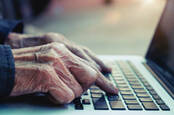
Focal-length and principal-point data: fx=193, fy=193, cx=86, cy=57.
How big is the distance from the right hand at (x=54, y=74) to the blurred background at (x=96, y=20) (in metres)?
0.69

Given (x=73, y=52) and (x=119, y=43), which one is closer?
(x=73, y=52)

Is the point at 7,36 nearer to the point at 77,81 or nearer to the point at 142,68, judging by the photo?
the point at 77,81

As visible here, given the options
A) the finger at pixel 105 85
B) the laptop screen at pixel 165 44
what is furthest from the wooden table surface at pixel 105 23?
the finger at pixel 105 85

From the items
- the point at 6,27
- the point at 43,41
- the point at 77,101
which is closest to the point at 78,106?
the point at 77,101

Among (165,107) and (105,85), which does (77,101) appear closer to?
(105,85)

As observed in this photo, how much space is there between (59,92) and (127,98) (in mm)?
176

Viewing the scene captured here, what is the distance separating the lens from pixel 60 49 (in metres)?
0.52

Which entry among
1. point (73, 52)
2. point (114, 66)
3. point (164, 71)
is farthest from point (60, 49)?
point (164, 71)

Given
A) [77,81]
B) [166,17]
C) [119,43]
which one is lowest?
[119,43]

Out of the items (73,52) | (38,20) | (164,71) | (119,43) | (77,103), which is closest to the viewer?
(77,103)

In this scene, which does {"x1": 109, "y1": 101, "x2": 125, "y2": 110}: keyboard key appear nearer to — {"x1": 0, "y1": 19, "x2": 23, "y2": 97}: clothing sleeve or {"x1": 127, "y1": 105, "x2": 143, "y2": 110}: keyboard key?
{"x1": 127, "y1": 105, "x2": 143, "y2": 110}: keyboard key

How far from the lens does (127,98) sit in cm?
49

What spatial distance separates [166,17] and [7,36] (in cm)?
61

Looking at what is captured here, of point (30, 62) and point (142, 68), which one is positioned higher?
point (30, 62)
